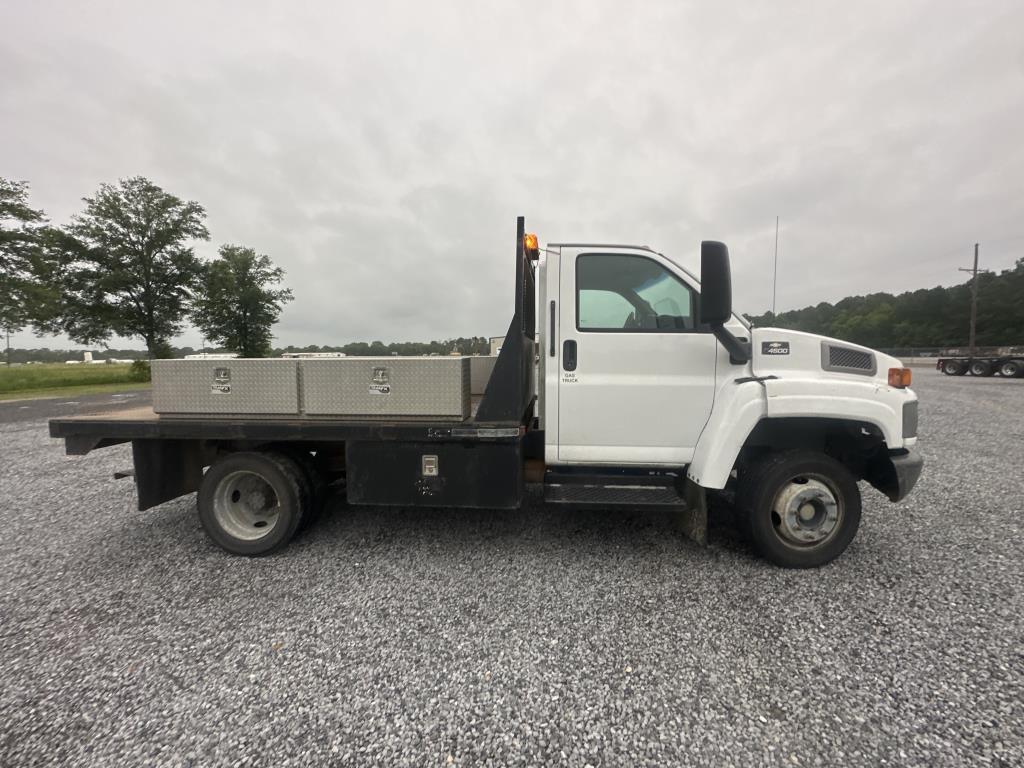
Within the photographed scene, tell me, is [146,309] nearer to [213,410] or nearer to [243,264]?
[243,264]

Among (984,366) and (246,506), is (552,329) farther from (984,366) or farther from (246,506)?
(984,366)

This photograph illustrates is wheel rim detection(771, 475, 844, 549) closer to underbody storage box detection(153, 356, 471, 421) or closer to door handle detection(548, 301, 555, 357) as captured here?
door handle detection(548, 301, 555, 357)

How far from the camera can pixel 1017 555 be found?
3.13 metres

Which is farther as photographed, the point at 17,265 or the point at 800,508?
the point at 17,265

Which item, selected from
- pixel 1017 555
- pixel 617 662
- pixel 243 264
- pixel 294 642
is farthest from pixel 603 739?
pixel 243 264

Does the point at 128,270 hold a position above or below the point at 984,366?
above

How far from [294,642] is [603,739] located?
1.67m

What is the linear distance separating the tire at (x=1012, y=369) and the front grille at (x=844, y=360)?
27484 mm

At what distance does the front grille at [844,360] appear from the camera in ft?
9.99

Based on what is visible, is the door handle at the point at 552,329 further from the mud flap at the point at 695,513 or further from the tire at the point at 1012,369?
the tire at the point at 1012,369

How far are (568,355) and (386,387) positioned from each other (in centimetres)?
133

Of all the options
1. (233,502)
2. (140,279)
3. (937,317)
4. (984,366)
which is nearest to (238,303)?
(140,279)

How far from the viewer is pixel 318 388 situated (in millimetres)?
3020

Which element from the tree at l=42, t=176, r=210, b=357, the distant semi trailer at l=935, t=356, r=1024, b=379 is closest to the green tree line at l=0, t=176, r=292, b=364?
the tree at l=42, t=176, r=210, b=357
